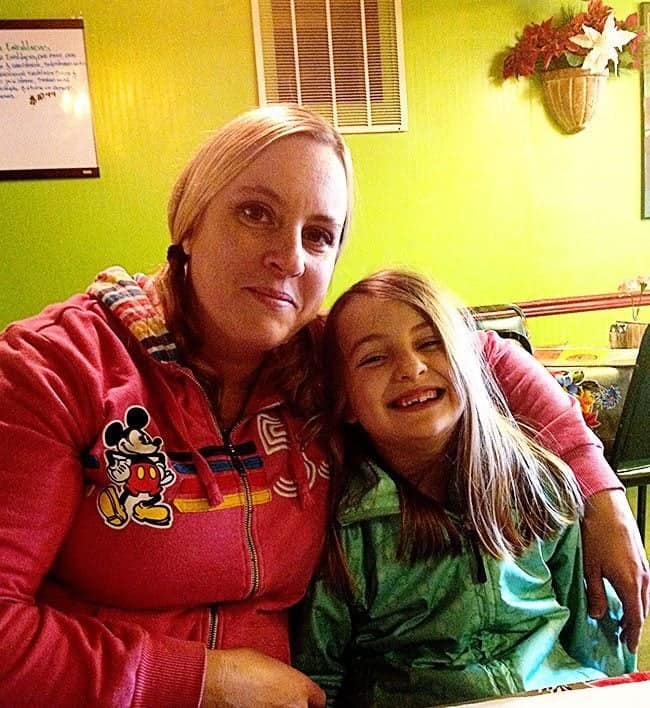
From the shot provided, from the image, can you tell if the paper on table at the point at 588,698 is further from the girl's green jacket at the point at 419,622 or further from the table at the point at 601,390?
the table at the point at 601,390

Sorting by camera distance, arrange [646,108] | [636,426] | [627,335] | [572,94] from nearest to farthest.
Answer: [636,426]
[627,335]
[572,94]
[646,108]

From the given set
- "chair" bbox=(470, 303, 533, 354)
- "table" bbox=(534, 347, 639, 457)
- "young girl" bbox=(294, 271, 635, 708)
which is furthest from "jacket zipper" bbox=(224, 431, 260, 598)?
"table" bbox=(534, 347, 639, 457)

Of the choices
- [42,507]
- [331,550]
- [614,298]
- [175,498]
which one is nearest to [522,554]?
[331,550]

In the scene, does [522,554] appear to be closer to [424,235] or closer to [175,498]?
[175,498]

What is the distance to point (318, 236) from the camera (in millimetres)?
1077

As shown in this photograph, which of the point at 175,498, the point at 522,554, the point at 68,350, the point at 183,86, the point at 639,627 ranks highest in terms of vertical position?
the point at 183,86

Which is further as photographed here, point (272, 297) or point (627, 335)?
point (627, 335)

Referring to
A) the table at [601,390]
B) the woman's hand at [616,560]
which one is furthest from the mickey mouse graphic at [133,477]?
the table at [601,390]

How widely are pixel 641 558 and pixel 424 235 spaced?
7.66ft

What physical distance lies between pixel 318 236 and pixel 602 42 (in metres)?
2.59

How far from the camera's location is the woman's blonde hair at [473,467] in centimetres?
111

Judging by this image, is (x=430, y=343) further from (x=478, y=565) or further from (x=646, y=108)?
(x=646, y=108)

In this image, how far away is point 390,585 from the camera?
1.10 m

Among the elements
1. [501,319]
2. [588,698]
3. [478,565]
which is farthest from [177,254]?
[501,319]
